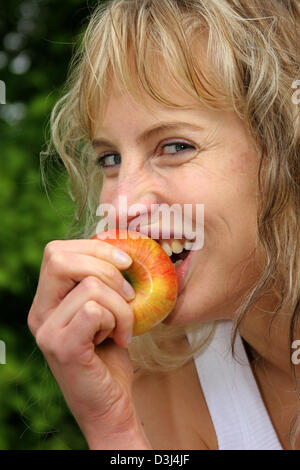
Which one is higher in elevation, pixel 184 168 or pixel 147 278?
Answer: pixel 184 168

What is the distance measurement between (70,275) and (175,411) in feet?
3.34

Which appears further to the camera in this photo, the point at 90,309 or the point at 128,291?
the point at 128,291

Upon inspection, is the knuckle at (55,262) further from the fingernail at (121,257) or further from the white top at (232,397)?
the white top at (232,397)

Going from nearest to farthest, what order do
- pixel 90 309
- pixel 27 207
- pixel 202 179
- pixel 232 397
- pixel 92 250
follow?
1. pixel 90 309
2. pixel 92 250
3. pixel 202 179
4. pixel 232 397
5. pixel 27 207

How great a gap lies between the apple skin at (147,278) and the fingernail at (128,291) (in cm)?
2

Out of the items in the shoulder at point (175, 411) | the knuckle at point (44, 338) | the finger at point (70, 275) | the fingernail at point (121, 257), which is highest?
the fingernail at point (121, 257)

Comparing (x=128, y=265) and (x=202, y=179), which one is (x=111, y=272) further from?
(x=202, y=179)

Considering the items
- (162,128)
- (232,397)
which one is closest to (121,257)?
(162,128)

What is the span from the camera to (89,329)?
159 cm

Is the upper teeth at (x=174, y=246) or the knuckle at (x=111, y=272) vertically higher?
the upper teeth at (x=174, y=246)

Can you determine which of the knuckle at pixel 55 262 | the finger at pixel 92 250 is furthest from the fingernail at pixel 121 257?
the knuckle at pixel 55 262

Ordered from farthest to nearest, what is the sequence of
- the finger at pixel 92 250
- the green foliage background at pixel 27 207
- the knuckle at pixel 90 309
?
the green foliage background at pixel 27 207 < the finger at pixel 92 250 < the knuckle at pixel 90 309

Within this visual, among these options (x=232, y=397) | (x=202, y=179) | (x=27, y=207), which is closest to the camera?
(x=202, y=179)

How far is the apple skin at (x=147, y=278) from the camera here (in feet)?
5.74
